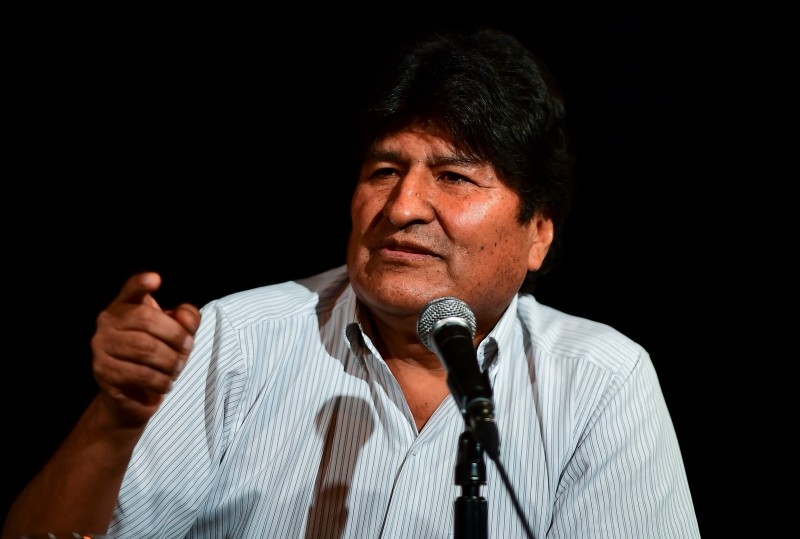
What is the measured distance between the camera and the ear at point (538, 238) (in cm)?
244

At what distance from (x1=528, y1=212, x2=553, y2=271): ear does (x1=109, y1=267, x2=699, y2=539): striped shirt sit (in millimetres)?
273

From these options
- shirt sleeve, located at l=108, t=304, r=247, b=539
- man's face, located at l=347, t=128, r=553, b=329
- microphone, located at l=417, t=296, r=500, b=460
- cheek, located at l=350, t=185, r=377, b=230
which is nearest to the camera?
microphone, located at l=417, t=296, r=500, b=460

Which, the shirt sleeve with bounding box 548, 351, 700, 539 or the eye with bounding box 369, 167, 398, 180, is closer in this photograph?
the shirt sleeve with bounding box 548, 351, 700, 539

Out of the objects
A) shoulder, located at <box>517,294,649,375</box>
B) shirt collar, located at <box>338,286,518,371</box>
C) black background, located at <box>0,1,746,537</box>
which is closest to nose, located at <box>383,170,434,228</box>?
shirt collar, located at <box>338,286,518,371</box>

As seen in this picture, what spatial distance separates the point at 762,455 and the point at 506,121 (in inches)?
62.1

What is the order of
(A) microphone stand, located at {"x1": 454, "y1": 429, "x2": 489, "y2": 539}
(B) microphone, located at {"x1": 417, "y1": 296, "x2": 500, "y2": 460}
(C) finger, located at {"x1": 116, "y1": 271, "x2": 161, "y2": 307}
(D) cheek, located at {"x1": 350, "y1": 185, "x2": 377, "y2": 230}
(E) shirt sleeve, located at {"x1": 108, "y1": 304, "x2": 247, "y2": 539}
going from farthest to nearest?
(D) cheek, located at {"x1": 350, "y1": 185, "x2": 377, "y2": 230} → (E) shirt sleeve, located at {"x1": 108, "y1": 304, "x2": 247, "y2": 539} → (C) finger, located at {"x1": 116, "y1": 271, "x2": 161, "y2": 307} → (A) microphone stand, located at {"x1": 454, "y1": 429, "x2": 489, "y2": 539} → (B) microphone, located at {"x1": 417, "y1": 296, "x2": 500, "y2": 460}

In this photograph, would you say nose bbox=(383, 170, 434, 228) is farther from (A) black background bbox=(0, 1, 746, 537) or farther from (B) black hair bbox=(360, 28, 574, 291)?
(A) black background bbox=(0, 1, 746, 537)

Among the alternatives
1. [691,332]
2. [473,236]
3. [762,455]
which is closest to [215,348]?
[473,236]

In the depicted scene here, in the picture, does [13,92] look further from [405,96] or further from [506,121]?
[506,121]

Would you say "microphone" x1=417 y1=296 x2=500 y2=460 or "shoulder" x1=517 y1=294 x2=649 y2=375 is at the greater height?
"shoulder" x1=517 y1=294 x2=649 y2=375

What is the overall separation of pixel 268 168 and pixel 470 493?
187 cm

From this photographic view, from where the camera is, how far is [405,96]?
7.48 feet

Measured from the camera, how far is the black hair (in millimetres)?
2225

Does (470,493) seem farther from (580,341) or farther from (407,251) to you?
(580,341)
